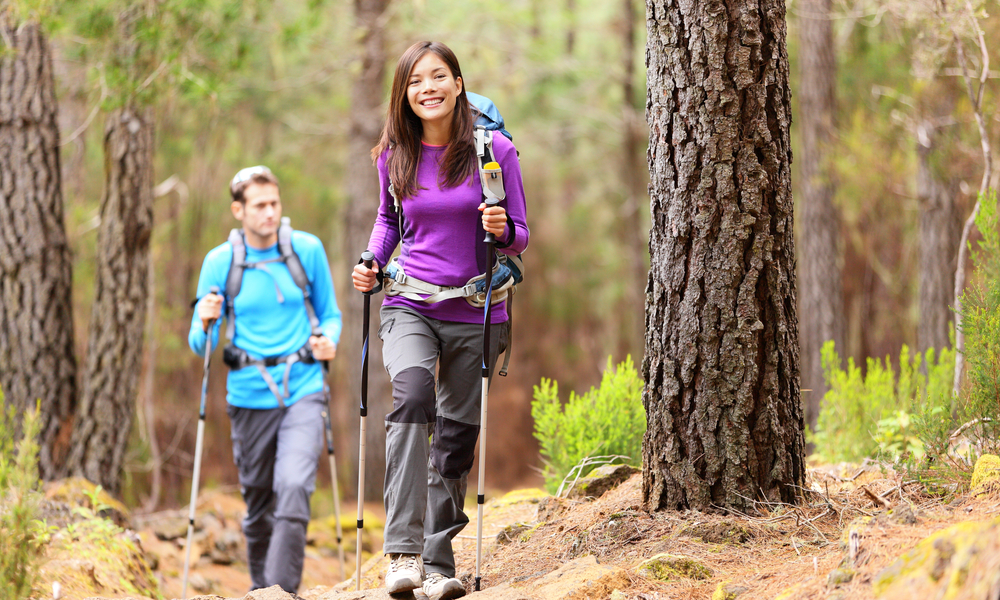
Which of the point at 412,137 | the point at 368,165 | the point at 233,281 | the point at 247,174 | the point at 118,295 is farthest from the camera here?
the point at 368,165

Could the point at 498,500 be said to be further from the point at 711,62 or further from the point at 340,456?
the point at 340,456

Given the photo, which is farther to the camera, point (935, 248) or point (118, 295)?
point (935, 248)

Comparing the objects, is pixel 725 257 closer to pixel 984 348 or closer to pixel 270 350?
pixel 984 348

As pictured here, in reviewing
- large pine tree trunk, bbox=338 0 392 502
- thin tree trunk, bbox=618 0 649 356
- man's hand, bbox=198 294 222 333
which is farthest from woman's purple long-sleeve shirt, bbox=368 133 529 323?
thin tree trunk, bbox=618 0 649 356

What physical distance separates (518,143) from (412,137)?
14.9 m

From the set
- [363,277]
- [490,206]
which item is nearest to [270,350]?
[363,277]

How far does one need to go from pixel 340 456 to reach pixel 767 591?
45.1 ft

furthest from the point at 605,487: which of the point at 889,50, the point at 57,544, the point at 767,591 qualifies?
the point at 889,50

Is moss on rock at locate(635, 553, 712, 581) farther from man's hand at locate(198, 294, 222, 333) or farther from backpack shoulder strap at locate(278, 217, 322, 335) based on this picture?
man's hand at locate(198, 294, 222, 333)

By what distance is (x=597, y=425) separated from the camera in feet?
15.8

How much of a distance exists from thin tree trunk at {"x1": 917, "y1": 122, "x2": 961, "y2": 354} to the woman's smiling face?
723 cm

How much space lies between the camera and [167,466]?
34.1 ft

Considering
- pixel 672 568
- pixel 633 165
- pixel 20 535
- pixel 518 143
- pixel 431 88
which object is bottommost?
pixel 672 568

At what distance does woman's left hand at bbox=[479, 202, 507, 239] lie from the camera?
10.5 feet
